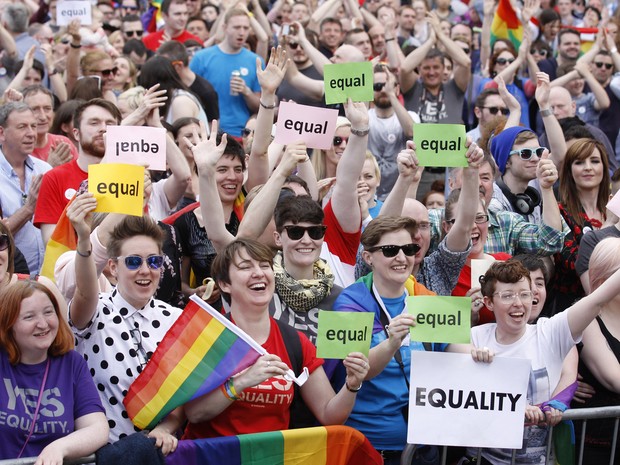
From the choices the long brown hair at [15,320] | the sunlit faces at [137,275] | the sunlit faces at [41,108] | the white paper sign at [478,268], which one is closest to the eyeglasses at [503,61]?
the sunlit faces at [41,108]

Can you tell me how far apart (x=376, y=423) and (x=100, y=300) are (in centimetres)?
147

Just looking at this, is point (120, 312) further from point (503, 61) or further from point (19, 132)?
point (503, 61)

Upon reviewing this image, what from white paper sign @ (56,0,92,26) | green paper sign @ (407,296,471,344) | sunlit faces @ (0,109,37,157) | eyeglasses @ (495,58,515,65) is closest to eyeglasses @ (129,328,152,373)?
green paper sign @ (407,296,471,344)

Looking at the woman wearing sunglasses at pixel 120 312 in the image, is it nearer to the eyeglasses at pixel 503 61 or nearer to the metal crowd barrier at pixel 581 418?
the metal crowd barrier at pixel 581 418

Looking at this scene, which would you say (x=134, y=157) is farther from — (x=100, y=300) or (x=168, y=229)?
(x=100, y=300)

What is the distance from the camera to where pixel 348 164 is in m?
6.29

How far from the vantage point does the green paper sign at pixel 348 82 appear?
6.64 m

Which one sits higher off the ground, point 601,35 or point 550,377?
point 601,35

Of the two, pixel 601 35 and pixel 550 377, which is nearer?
pixel 550 377

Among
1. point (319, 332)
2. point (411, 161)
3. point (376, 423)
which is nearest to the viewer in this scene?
point (319, 332)

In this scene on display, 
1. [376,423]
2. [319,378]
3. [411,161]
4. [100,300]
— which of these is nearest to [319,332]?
[319,378]

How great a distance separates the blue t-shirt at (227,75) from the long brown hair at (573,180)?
4.05 meters

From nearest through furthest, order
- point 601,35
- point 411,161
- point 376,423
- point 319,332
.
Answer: point 319,332 → point 376,423 → point 411,161 → point 601,35

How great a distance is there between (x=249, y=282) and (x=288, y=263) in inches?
24.5
